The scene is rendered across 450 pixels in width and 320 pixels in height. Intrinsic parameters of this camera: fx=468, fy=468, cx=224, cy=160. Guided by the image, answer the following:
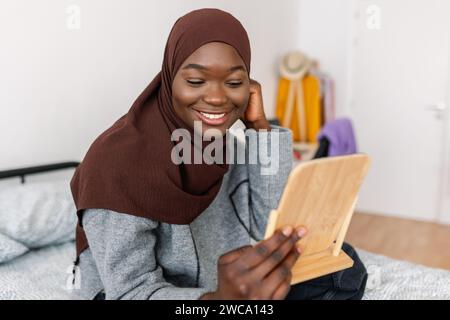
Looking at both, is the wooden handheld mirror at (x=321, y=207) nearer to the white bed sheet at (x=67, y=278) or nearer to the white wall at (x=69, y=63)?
the white bed sheet at (x=67, y=278)

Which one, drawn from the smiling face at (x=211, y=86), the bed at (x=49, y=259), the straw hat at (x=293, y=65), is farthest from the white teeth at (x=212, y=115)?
the straw hat at (x=293, y=65)

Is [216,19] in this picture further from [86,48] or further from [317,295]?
[86,48]

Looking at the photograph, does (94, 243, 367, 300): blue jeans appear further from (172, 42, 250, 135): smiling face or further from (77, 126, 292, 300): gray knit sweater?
(172, 42, 250, 135): smiling face

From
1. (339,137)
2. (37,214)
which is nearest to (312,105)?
(339,137)

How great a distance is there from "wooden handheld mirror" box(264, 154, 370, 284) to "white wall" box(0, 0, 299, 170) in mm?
765

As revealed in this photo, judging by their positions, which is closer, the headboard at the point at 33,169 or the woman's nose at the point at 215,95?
the woman's nose at the point at 215,95

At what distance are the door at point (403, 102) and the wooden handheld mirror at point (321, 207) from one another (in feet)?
7.98

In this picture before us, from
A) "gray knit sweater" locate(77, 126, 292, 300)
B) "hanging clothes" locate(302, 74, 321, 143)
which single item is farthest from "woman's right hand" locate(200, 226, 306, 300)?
"hanging clothes" locate(302, 74, 321, 143)

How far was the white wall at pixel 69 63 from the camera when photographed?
1.40 metres

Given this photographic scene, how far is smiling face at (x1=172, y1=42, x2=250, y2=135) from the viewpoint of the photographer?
0.83 m

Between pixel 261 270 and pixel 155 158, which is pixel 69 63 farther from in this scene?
pixel 261 270

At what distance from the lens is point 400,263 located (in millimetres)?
1385

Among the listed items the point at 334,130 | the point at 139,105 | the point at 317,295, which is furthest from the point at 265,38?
the point at 317,295
